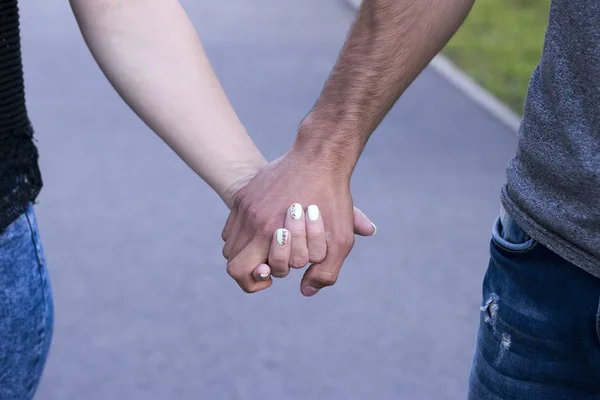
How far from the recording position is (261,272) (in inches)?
75.1

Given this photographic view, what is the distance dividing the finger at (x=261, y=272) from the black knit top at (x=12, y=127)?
1.49 feet

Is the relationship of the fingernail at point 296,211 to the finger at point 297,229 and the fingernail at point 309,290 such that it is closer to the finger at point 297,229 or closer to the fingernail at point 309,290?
the finger at point 297,229

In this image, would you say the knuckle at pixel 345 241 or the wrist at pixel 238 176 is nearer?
the knuckle at pixel 345 241

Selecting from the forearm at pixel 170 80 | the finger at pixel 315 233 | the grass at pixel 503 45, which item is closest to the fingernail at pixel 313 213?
the finger at pixel 315 233

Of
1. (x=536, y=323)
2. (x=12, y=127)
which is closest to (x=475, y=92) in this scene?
(x=536, y=323)

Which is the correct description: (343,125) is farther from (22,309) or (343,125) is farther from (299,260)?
(22,309)

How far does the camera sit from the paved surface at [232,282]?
4082mm

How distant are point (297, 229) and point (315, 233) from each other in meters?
0.04

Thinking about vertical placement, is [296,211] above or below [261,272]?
above

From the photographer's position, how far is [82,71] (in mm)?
7891

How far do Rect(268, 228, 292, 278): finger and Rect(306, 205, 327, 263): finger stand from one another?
0.04 m

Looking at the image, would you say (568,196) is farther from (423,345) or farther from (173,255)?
(173,255)

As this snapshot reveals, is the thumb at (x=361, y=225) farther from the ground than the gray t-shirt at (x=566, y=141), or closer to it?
closer to it

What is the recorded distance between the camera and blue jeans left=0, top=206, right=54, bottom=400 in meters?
→ 1.60
